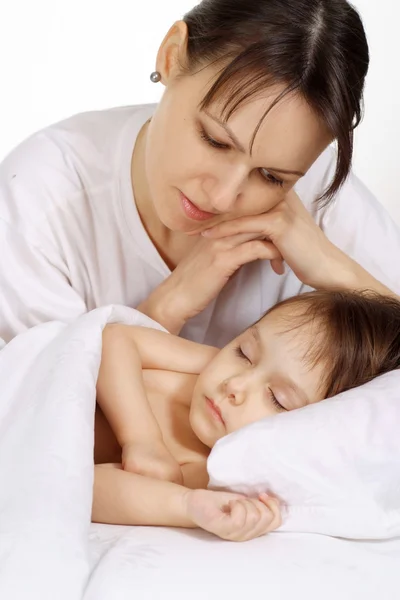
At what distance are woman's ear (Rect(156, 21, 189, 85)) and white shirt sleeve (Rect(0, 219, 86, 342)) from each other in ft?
1.47

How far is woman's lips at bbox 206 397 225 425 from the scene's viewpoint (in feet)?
6.01

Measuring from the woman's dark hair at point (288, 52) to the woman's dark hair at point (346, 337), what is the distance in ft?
1.03

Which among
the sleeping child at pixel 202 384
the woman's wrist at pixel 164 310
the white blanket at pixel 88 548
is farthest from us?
the woman's wrist at pixel 164 310

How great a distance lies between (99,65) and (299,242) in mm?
1955

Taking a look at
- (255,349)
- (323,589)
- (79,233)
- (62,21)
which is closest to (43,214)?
(79,233)

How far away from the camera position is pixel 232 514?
1.56 meters

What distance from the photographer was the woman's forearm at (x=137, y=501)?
5.32ft

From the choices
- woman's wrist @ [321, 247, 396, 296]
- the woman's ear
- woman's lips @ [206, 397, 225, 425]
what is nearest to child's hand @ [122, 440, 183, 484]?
woman's lips @ [206, 397, 225, 425]

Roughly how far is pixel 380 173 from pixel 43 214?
6.32 ft

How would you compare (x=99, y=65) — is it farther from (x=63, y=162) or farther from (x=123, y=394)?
(x=123, y=394)

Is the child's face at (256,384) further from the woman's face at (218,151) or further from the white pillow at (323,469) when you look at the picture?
the woman's face at (218,151)

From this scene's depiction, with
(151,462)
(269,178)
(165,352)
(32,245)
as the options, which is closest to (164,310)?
(165,352)

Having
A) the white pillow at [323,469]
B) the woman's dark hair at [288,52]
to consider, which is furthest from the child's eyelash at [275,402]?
the woman's dark hair at [288,52]

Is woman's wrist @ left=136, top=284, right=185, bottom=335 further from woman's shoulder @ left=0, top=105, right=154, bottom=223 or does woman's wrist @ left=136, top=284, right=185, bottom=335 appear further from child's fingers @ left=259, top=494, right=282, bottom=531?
child's fingers @ left=259, top=494, right=282, bottom=531
